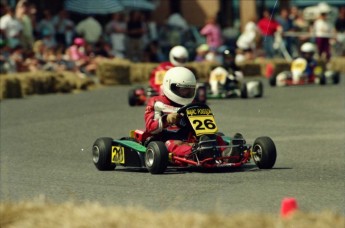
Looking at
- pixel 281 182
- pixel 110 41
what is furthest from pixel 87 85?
pixel 281 182

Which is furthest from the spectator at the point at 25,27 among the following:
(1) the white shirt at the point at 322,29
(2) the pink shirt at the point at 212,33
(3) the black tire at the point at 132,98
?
(1) the white shirt at the point at 322,29

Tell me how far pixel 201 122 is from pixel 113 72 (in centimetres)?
1419

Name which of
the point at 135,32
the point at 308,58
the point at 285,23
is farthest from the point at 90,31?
the point at 285,23

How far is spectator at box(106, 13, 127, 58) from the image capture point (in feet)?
88.3

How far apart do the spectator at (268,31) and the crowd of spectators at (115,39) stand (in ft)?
0.09

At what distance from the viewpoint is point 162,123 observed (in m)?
10.6

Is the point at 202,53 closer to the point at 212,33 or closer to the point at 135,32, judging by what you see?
the point at 212,33

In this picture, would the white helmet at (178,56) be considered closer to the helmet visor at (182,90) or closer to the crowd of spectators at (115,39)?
the crowd of spectators at (115,39)

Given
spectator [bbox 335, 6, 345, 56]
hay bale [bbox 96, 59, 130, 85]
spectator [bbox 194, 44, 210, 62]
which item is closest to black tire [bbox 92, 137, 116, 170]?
hay bale [bbox 96, 59, 130, 85]

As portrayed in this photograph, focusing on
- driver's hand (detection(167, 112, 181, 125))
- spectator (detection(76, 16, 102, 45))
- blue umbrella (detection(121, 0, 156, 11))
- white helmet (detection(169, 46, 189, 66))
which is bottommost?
driver's hand (detection(167, 112, 181, 125))

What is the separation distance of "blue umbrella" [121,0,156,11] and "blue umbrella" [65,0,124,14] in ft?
5.42

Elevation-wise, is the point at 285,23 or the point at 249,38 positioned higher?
the point at 285,23

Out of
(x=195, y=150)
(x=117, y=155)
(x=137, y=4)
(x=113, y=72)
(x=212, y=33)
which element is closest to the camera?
(x=195, y=150)

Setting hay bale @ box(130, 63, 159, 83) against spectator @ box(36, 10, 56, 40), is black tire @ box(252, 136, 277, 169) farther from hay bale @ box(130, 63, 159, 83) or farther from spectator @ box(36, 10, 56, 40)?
hay bale @ box(130, 63, 159, 83)
